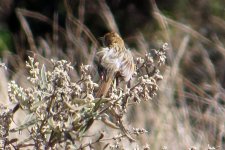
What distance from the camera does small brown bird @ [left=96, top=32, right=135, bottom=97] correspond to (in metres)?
3.61

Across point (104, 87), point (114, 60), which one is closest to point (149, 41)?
point (114, 60)

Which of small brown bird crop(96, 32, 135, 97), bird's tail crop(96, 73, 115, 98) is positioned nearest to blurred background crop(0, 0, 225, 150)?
small brown bird crop(96, 32, 135, 97)

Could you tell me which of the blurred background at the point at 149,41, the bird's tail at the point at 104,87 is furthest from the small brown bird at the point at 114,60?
the blurred background at the point at 149,41

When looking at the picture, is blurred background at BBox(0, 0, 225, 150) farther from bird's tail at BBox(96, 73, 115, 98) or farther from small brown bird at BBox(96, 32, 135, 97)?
bird's tail at BBox(96, 73, 115, 98)

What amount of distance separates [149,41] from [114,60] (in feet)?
28.5

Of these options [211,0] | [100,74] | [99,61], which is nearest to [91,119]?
[100,74]

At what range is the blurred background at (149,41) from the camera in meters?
5.75

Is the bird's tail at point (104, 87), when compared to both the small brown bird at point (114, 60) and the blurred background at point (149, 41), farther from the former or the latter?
the blurred background at point (149, 41)

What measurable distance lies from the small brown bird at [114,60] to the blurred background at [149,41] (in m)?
1.22

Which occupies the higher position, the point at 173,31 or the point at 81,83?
the point at 173,31

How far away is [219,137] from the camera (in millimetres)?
5273

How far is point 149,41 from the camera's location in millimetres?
12703

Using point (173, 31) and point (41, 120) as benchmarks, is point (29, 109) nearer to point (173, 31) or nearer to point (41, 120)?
point (41, 120)

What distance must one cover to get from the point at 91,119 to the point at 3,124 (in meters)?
0.31
